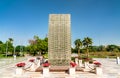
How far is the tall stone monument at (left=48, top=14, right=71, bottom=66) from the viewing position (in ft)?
47.4

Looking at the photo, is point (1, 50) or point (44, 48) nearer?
point (44, 48)

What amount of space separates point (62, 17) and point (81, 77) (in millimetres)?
6233

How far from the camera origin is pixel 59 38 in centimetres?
1451

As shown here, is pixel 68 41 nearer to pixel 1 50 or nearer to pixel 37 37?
pixel 37 37

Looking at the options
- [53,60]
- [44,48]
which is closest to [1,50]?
[44,48]

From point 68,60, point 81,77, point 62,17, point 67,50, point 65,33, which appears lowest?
point 81,77

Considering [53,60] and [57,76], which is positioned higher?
[53,60]

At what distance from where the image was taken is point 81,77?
10.8 metres

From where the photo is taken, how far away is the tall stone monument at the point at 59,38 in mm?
14461

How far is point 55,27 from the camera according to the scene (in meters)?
14.5

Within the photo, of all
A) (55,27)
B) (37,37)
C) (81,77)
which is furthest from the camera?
(37,37)

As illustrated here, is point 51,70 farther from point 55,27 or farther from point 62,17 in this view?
point 62,17

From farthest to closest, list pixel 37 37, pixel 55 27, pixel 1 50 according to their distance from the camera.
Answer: pixel 1 50
pixel 37 37
pixel 55 27

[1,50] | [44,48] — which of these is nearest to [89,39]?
[44,48]
